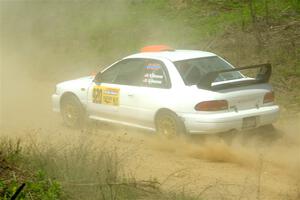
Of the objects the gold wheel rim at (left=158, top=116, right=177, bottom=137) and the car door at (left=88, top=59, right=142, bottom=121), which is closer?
the gold wheel rim at (left=158, top=116, right=177, bottom=137)

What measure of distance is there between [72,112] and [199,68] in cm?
304

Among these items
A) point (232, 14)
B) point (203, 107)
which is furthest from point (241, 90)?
point (232, 14)

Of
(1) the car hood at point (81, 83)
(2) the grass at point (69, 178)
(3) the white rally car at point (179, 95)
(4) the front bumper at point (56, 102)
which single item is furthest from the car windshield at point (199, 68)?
(4) the front bumper at point (56, 102)

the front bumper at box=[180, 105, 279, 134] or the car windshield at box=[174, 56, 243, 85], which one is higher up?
the car windshield at box=[174, 56, 243, 85]

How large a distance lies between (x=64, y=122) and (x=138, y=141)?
2.44 m

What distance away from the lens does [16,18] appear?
26.5 metres

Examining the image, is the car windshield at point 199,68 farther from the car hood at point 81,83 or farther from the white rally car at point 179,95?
the car hood at point 81,83

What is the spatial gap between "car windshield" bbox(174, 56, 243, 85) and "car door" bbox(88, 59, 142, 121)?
0.95m

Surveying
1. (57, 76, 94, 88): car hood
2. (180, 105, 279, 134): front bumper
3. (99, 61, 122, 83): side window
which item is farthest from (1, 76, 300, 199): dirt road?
(99, 61, 122, 83): side window

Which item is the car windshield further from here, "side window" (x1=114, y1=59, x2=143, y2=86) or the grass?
the grass

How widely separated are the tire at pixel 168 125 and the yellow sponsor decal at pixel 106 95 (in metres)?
1.18

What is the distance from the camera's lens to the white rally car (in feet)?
32.8

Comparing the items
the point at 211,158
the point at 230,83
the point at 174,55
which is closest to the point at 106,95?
the point at 174,55

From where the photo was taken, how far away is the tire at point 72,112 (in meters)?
12.4
